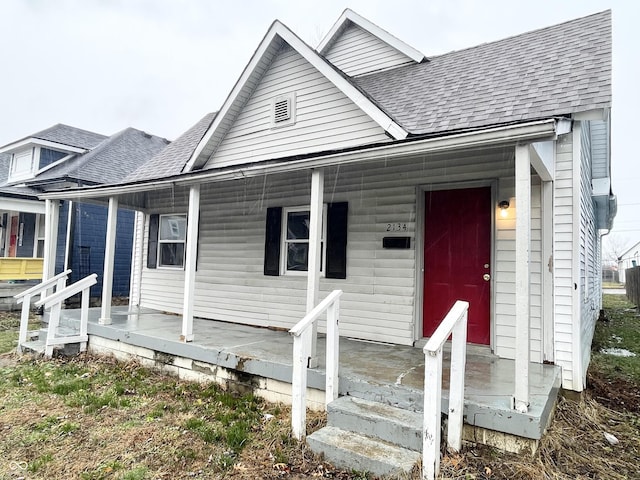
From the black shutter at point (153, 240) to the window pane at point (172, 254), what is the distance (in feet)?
0.47

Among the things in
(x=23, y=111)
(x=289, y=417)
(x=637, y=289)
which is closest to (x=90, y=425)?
(x=289, y=417)

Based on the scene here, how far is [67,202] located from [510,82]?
12.7 m

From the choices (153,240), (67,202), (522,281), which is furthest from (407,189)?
(67,202)

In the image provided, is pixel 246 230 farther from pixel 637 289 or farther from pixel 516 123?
pixel 637 289

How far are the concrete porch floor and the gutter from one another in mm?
2103

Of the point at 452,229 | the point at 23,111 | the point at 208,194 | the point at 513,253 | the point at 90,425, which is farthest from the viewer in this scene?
the point at 23,111

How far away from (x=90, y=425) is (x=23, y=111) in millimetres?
77043

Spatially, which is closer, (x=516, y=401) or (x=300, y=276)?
(x=516, y=401)

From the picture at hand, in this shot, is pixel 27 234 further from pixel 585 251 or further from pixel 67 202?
pixel 585 251

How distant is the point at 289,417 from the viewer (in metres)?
3.94

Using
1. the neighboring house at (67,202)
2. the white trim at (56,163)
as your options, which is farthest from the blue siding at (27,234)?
the white trim at (56,163)

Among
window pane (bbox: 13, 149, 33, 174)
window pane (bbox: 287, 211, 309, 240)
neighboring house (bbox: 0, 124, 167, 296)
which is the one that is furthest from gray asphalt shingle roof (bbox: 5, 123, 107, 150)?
window pane (bbox: 287, 211, 309, 240)

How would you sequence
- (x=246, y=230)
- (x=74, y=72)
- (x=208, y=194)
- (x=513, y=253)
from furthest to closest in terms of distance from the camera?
1. (x=74, y=72)
2. (x=208, y=194)
3. (x=246, y=230)
4. (x=513, y=253)

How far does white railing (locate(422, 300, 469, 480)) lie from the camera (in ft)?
9.00
